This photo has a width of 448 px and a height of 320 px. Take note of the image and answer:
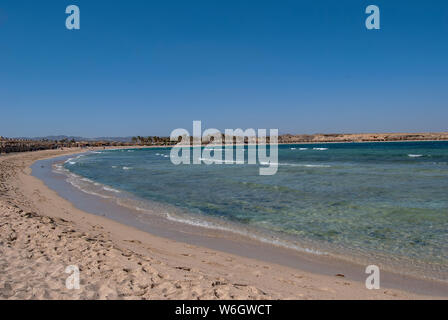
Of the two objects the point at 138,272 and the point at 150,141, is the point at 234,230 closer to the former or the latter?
the point at 138,272

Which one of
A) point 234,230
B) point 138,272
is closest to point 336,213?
point 234,230

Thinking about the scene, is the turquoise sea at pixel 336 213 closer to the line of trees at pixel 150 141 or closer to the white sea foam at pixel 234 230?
the white sea foam at pixel 234 230

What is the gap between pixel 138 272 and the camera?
5.50 meters

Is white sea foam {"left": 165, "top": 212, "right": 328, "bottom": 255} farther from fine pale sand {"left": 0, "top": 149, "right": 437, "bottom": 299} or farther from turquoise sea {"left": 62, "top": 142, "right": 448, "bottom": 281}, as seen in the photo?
fine pale sand {"left": 0, "top": 149, "right": 437, "bottom": 299}

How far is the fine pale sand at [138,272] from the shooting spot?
4684 mm

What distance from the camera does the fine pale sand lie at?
4.68 m

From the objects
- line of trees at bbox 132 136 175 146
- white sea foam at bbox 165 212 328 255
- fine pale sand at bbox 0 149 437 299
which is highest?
line of trees at bbox 132 136 175 146

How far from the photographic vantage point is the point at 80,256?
634 cm

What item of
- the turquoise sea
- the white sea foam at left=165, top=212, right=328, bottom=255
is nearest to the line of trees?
the turquoise sea

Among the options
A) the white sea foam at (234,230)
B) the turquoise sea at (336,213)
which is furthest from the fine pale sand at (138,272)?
the turquoise sea at (336,213)
